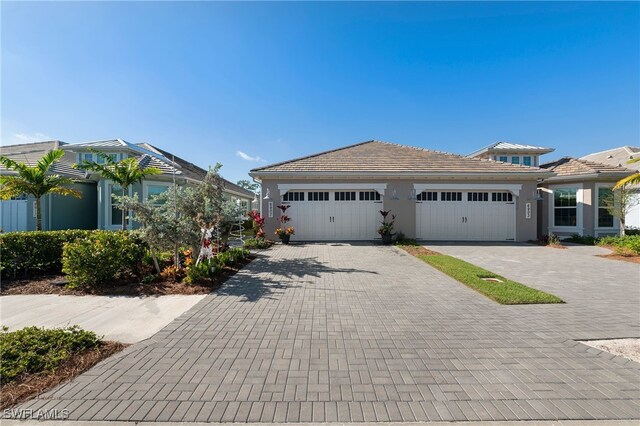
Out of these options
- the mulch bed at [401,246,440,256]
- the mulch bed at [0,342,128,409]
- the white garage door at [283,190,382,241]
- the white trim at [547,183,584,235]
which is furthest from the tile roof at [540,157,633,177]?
the mulch bed at [0,342,128,409]

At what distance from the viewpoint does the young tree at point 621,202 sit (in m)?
12.2

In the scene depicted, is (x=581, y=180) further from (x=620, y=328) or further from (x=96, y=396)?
(x=96, y=396)

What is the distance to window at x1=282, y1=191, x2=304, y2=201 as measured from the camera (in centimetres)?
1362

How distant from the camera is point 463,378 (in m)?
2.86

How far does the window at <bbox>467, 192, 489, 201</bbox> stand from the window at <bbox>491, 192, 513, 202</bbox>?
355mm

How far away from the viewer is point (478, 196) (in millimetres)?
13664

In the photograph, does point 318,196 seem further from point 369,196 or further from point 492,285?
point 492,285

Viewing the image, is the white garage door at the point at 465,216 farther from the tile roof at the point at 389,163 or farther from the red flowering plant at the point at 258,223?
the red flowering plant at the point at 258,223

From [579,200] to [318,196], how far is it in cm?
1409

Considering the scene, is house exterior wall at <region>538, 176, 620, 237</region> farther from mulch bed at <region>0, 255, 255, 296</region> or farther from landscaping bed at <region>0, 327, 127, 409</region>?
landscaping bed at <region>0, 327, 127, 409</region>

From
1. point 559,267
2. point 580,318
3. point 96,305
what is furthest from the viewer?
point 559,267

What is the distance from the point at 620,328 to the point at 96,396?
721cm

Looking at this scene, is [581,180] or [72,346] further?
[581,180]

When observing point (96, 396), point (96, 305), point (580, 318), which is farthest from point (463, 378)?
point (96, 305)
